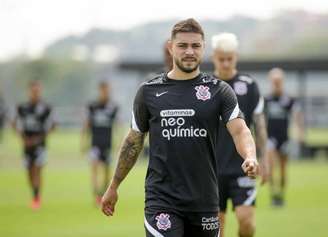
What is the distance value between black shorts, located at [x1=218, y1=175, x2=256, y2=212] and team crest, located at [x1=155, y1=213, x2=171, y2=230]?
3.17 meters

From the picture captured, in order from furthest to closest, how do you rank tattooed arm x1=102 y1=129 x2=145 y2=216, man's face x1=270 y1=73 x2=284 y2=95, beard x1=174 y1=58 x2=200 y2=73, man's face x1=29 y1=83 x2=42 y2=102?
man's face x1=29 y1=83 x2=42 y2=102, man's face x1=270 y1=73 x2=284 y2=95, tattooed arm x1=102 y1=129 x2=145 y2=216, beard x1=174 y1=58 x2=200 y2=73

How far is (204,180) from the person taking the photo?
7.78m

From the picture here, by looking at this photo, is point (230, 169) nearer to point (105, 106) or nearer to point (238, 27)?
point (105, 106)

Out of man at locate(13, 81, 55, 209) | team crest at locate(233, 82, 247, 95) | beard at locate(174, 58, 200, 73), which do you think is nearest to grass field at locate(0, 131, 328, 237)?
man at locate(13, 81, 55, 209)

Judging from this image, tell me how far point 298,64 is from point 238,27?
158ft

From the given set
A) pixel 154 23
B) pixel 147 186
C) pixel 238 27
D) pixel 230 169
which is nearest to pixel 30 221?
pixel 230 169

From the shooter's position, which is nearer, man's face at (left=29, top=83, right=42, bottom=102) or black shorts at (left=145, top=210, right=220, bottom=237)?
black shorts at (left=145, top=210, right=220, bottom=237)

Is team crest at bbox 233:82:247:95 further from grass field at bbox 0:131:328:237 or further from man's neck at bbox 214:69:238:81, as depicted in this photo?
grass field at bbox 0:131:328:237

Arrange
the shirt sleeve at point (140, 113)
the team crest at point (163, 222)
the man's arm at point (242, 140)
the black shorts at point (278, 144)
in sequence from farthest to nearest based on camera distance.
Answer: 1. the black shorts at point (278, 144)
2. the shirt sleeve at point (140, 113)
3. the team crest at point (163, 222)
4. the man's arm at point (242, 140)

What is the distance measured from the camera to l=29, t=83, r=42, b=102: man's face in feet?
68.2

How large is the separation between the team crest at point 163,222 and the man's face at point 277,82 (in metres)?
12.9

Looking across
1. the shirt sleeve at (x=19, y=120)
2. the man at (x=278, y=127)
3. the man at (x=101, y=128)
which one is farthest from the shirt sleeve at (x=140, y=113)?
the shirt sleeve at (x=19, y=120)

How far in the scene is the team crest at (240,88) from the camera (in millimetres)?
10953

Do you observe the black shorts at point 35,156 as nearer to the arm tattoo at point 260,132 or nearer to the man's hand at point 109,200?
the arm tattoo at point 260,132
